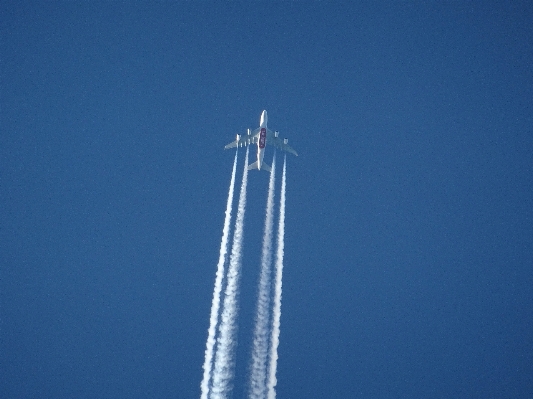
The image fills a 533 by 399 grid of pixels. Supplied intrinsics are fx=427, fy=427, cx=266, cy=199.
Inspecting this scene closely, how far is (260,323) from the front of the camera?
47688 mm

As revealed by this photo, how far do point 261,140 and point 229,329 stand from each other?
79.5 feet

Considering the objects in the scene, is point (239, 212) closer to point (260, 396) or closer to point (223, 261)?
point (223, 261)

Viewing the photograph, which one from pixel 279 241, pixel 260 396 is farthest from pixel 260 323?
pixel 279 241

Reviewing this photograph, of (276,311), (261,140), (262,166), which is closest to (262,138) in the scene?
(261,140)

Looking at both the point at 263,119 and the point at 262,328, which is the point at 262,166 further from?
the point at 262,328

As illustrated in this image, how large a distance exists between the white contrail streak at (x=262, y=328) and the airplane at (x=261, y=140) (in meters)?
7.54

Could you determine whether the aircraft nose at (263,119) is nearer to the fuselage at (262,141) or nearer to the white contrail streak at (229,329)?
the fuselage at (262,141)

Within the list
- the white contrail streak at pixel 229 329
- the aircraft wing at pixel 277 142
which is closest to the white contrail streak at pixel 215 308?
the white contrail streak at pixel 229 329

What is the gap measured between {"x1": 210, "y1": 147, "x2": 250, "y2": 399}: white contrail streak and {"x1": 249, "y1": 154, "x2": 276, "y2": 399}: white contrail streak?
7.85 feet

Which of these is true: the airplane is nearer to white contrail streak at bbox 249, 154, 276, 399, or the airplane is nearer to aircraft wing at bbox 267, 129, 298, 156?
aircraft wing at bbox 267, 129, 298, 156

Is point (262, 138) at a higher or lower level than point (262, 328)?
higher

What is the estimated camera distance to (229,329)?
154 ft

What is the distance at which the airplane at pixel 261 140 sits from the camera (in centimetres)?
5656

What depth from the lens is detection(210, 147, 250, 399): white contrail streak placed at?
43375 mm
